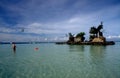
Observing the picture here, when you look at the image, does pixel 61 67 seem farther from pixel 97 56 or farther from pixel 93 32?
pixel 93 32

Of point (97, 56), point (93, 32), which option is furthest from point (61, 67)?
point (93, 32)

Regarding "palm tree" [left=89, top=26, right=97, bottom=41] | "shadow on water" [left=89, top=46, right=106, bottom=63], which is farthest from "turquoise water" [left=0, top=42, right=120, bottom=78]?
"palm tree" [left=89, top=26, right=97, bottom=41]

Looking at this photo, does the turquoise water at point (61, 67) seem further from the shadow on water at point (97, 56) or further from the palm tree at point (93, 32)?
the palm tree at point (93, 32)

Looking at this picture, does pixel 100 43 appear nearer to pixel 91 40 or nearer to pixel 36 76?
pixel 91 40

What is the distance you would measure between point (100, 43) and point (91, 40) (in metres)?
14.5

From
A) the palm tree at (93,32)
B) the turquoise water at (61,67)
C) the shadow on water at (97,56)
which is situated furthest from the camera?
the palm tree at (93,32)

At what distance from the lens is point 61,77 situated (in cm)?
1235

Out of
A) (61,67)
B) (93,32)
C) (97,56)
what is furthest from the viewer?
(93,32)

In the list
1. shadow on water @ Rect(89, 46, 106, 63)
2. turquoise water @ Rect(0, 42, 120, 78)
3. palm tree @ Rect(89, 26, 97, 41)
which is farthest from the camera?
palm tree @ Rect(89, 26, 97, 41)

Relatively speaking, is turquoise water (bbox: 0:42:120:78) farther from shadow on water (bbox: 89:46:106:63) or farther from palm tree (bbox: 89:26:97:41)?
palm tree (bbox: 89:26:97:41)

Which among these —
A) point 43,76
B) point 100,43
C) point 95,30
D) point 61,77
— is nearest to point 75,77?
point 61,77

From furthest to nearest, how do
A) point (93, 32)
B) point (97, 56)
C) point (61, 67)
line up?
point (93, 32) → point (97, 56) → point (61, 67)

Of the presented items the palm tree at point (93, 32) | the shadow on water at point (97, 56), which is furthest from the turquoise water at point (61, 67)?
the palm tree at point (93, 32)

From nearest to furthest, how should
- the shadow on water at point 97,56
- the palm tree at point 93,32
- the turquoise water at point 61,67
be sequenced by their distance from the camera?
the turquoise water at point 61,67 → the shadow on water at point 97,56 → the palm tree at point 93,32
